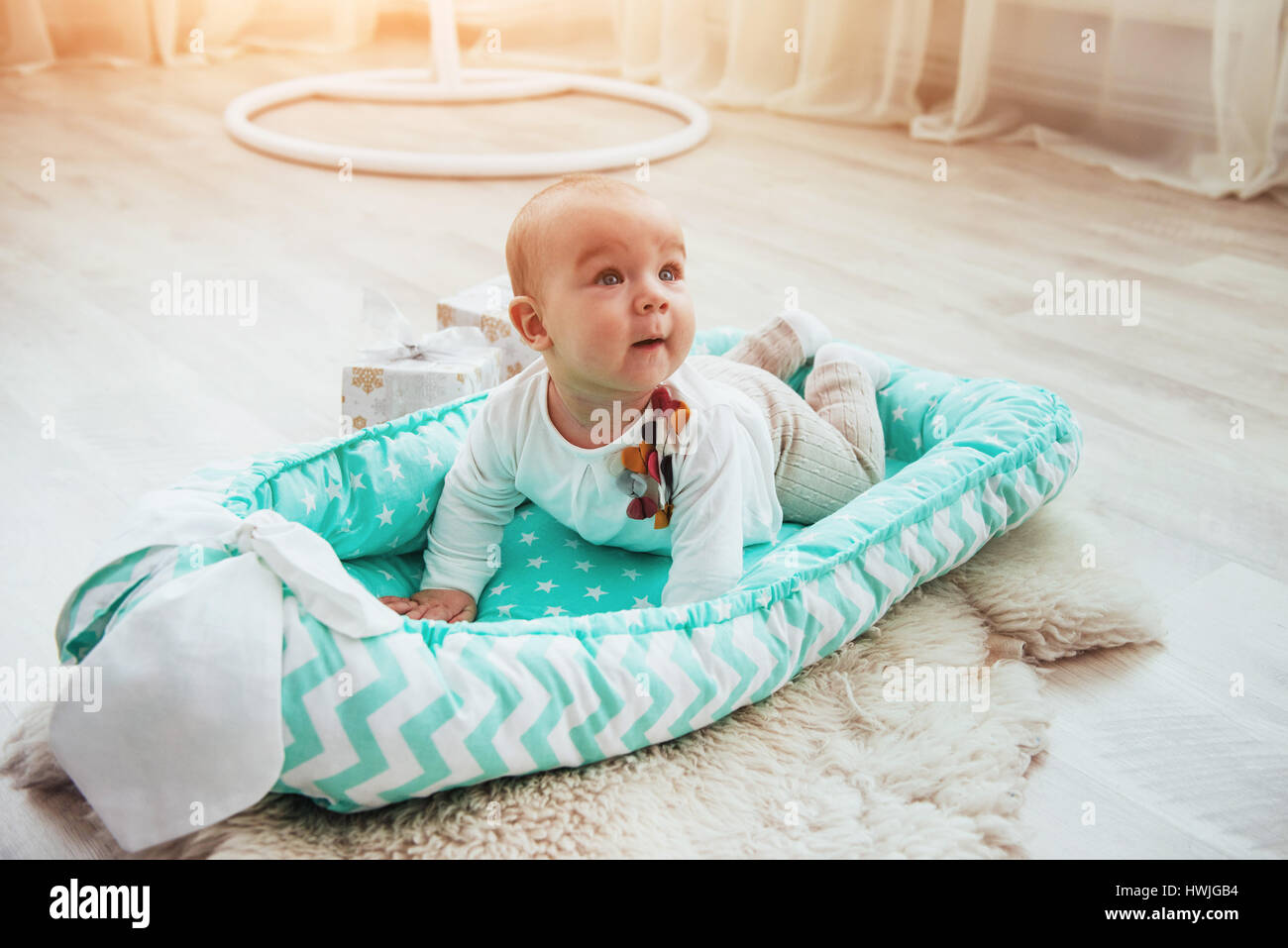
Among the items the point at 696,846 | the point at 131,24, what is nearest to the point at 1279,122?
the point at 696,846

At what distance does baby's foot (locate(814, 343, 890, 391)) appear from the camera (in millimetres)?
1561

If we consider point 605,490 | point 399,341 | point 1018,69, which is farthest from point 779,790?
point 1018,69

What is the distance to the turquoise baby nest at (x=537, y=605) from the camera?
36.7 inches

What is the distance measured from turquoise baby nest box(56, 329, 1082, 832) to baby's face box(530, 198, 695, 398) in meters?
0.23

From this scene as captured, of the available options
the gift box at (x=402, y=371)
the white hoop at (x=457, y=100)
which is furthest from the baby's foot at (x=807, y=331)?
the white hoop at (x=457, y=100)

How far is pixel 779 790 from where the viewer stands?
1.02 m

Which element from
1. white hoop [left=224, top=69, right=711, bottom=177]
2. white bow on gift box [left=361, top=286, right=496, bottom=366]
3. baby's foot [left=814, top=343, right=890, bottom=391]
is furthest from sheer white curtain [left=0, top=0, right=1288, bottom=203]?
white bow on gift box [left=361, top=286, right=496, bottom=366]

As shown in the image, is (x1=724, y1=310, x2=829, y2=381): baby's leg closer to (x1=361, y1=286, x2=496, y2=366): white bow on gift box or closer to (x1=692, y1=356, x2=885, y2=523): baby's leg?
(x1=692, y1=356, x2=885, y2=523): baby's leg

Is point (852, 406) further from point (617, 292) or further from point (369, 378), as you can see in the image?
point (369, 378)

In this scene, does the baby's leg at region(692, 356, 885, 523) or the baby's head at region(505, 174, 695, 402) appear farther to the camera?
the baby's leg at region(692, 356, 885, 523)

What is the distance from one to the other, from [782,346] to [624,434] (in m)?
0.48

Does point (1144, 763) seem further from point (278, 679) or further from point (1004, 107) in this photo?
point (1004, 107)

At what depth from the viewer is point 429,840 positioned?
0.95 meters

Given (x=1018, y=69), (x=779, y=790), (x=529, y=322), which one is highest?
(x=1018, y=69)
